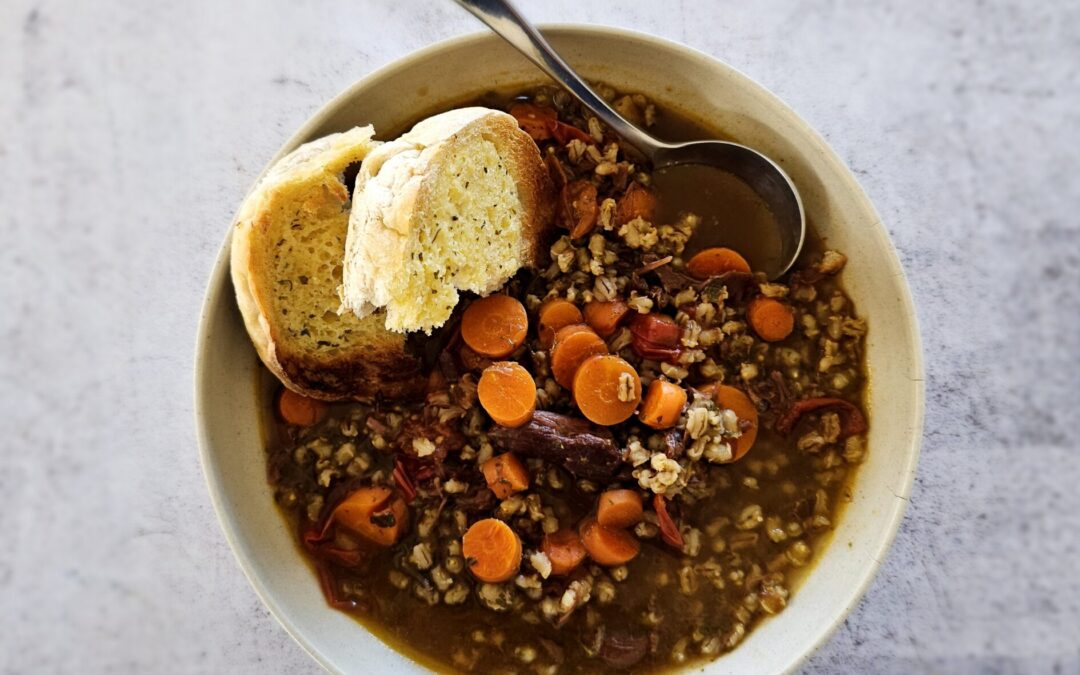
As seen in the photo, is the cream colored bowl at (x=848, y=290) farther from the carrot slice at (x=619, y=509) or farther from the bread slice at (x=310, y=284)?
the carrot slice at (x=619, y=509)

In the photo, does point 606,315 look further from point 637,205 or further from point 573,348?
point 637,205

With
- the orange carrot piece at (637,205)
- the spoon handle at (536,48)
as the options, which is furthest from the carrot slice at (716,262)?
the spoon handle at (536,48)

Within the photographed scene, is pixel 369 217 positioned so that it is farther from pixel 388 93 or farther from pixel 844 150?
pixel 844 150

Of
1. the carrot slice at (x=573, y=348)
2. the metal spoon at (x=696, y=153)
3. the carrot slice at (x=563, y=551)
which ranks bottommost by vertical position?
the carrot slice at (x=563, y=551)

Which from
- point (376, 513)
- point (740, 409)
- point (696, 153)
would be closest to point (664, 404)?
point (740, 409)

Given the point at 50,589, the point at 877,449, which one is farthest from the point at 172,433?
the point at 877,449

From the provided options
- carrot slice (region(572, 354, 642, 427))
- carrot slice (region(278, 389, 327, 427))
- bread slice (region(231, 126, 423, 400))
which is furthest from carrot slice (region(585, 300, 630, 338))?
carrot slice (region(278, 389, 327, 427))
